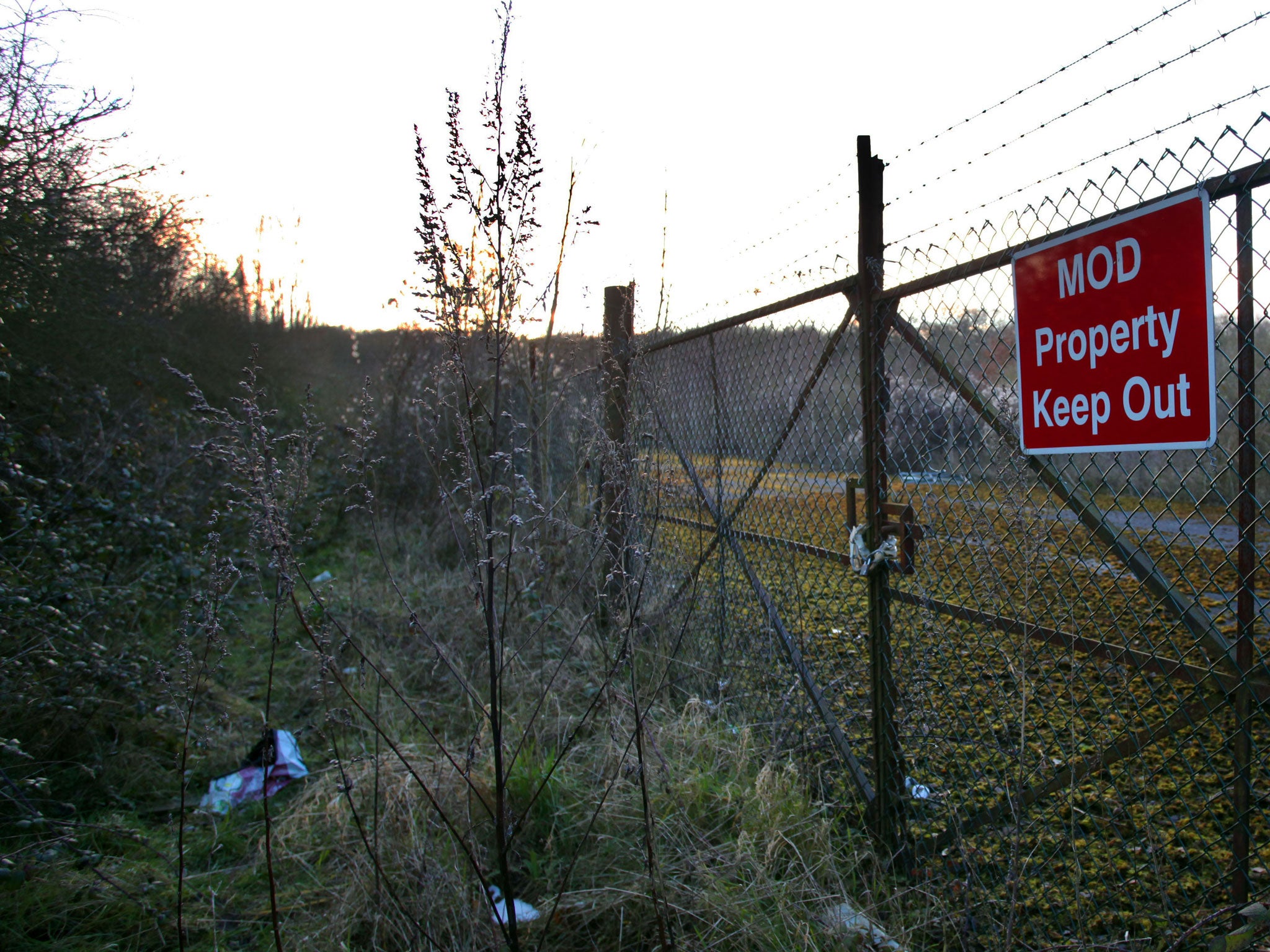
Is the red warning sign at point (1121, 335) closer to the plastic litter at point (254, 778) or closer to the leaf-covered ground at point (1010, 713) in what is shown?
the leaf-covered ground at point (1010, 713)

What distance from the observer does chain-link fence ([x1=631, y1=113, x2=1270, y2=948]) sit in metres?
1.68

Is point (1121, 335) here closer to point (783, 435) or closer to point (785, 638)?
point (783, 435)

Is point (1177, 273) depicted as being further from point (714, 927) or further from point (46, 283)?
point (46, 283)

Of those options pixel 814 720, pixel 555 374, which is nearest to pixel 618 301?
pixel 555 374

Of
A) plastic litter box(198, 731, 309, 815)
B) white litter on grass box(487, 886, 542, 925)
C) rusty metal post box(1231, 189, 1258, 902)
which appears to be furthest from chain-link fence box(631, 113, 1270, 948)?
plastic litter box(198, 731, 309, 815)

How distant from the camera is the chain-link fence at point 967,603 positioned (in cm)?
168

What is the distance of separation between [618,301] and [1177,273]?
3460mm

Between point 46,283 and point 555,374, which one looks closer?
point 46,283

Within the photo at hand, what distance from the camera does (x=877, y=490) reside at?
2557mm

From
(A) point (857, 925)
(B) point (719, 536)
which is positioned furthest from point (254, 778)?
(A) point (857, 925)

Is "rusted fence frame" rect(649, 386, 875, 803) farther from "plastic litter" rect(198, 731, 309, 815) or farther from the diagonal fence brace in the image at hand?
"plastic litter" rect(198, 731, 309, 815)

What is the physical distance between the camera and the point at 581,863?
8.68ft

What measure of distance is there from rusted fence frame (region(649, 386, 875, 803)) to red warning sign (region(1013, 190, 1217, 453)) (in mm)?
1331

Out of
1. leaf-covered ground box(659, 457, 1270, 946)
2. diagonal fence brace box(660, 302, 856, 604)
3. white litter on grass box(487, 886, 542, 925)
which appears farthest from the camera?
diagonal fence brace box(660, 302, 856, 604)
